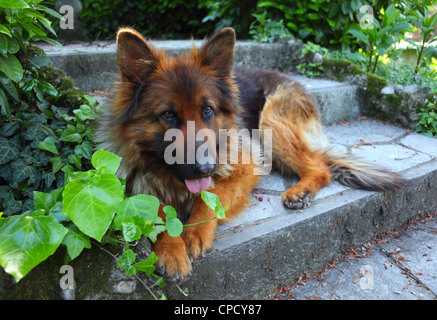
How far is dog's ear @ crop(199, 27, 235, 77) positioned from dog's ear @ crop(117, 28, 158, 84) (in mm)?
414

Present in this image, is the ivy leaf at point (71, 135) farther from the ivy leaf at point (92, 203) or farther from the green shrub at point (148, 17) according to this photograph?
the green shrub at point (148, 17)

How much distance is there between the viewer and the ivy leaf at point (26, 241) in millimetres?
1555

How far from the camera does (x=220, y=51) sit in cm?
276

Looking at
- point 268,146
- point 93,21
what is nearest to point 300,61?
point 268,146

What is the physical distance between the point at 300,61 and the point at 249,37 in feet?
5.02

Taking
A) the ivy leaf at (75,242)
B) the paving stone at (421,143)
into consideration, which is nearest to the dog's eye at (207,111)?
the ivy leaf at (75,242)

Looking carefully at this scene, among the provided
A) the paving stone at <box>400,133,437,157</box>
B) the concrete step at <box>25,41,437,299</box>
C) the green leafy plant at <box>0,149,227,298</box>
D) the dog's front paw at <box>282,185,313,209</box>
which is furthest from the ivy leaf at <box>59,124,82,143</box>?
the paving stone at <box>400,133,437,157</box>

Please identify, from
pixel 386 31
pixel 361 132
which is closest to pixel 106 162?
pixel 361 132

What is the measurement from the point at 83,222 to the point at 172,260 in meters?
0.60

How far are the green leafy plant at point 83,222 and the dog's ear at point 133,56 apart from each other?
829 millimetres

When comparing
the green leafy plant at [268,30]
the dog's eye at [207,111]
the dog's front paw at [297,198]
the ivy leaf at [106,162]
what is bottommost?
the dog's front paw at [297,198]

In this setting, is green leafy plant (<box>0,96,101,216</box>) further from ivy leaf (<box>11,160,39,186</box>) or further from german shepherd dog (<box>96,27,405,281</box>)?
german shepherd dog (<box>96,27,405,281</box>)

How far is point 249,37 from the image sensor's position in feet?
23.1

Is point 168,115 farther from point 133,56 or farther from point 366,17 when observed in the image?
point 366,17
